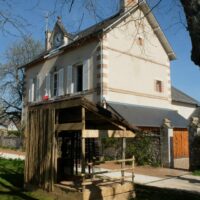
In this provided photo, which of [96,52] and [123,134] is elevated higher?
[96,52]

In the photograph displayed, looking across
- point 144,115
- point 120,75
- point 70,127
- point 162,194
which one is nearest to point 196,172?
point 162,194

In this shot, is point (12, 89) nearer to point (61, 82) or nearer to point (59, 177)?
point (61, 82)

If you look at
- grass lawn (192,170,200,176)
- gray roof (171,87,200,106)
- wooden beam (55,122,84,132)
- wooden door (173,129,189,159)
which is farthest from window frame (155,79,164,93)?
wooden beam (55,122,84,132)

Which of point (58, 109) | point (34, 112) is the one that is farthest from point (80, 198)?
point (34, 112)

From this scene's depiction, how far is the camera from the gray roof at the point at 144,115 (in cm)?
2119

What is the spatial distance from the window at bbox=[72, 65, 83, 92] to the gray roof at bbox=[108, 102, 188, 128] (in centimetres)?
342

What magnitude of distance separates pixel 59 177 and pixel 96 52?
13.6 metres

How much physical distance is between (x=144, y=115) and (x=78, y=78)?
18.0 feet

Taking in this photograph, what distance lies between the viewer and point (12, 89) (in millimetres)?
42625

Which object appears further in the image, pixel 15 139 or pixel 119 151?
pixel 15 139

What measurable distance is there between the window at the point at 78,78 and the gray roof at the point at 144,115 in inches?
135

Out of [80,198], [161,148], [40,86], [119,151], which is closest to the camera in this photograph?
[80,198]

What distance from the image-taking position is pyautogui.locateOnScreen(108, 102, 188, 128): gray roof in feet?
69.5

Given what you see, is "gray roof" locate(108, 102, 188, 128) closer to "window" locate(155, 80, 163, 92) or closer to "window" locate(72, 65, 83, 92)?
"window" locate(155, 80, 163, 92)
